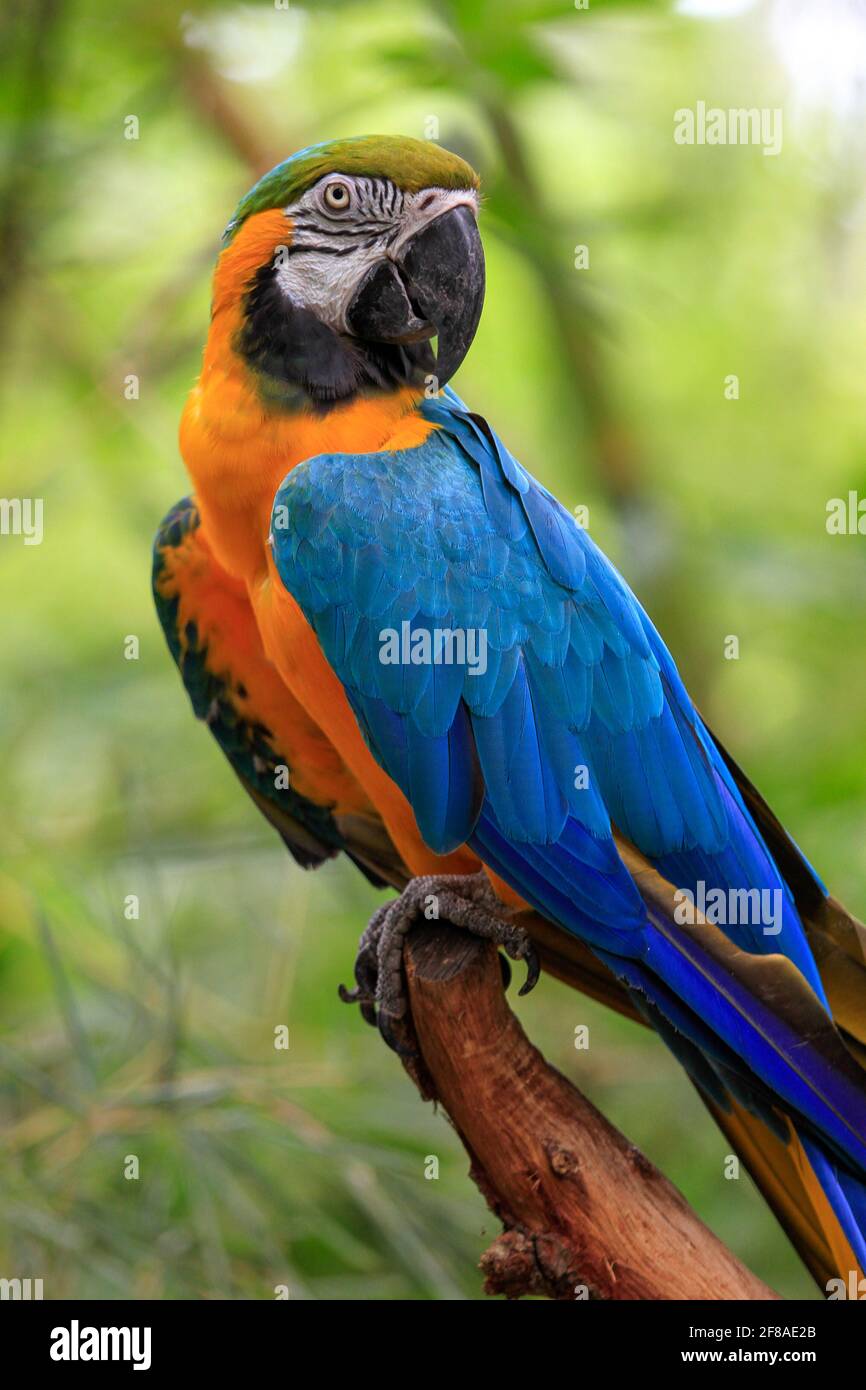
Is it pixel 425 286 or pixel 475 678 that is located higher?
pixel 425 286

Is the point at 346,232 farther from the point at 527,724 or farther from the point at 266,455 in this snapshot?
the point at 527,724

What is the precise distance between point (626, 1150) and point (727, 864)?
0.45 meters

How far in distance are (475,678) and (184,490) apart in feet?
5.99

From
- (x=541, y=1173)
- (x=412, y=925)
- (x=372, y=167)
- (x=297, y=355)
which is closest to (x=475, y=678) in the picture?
(x=412, y=925)

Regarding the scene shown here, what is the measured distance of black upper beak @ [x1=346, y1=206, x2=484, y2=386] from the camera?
1904 mm

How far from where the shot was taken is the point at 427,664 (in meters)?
1.79

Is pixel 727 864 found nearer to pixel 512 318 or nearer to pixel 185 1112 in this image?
pixel 185 1112

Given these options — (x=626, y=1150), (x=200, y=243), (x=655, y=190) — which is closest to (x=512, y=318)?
(x=655, y=190)

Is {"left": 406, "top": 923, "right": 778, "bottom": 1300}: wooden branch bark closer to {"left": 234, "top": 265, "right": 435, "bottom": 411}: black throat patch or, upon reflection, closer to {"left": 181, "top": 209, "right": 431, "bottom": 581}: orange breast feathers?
{"left": 181, "top": 209, "right": 431, "bottom": 581}: orange breast feathers

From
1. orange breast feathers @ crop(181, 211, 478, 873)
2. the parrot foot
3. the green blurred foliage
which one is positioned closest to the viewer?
the parrot foot

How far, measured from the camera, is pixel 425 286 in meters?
1.91

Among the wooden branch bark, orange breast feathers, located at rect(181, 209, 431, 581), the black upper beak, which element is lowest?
the wooden branch bark

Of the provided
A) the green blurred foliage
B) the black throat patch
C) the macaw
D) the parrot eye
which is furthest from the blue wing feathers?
the green blurred foliage
